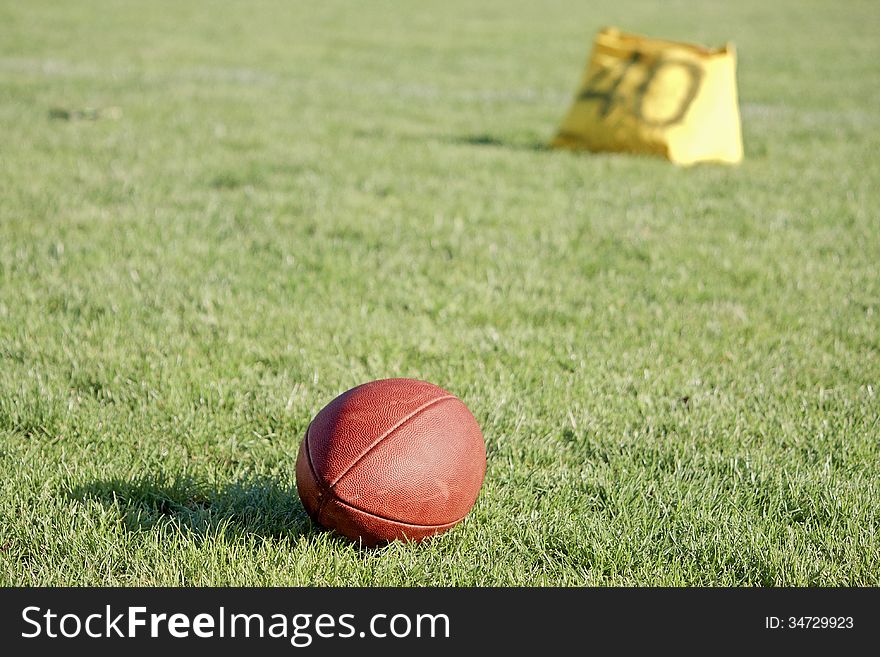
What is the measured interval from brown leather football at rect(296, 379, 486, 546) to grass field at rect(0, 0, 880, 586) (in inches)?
5.3

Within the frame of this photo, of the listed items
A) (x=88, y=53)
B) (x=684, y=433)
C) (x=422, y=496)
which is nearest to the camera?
(x=422, y=496)

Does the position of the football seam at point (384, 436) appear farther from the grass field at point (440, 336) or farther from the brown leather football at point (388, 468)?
the grass field at point (440, 336)

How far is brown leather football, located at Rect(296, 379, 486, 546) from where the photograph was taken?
8.96 ft

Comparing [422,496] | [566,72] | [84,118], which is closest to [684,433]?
[422,496]

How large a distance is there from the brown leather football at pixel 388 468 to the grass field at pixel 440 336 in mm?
136

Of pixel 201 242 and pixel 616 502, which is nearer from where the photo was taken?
pixel 616 502

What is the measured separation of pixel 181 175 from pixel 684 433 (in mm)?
4836

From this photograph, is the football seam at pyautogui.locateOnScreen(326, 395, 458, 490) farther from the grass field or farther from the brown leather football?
the grass field

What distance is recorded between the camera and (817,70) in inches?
569

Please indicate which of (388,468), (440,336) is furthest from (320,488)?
(440,336)

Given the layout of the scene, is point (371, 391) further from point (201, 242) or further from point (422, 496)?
point (201, 242)

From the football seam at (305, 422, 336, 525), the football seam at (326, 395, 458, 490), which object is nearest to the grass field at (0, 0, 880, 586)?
the football seam at (305, 422, 336, 525)

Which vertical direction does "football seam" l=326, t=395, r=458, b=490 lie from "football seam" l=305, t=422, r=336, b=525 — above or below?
above

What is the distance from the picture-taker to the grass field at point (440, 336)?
9.57 feet
